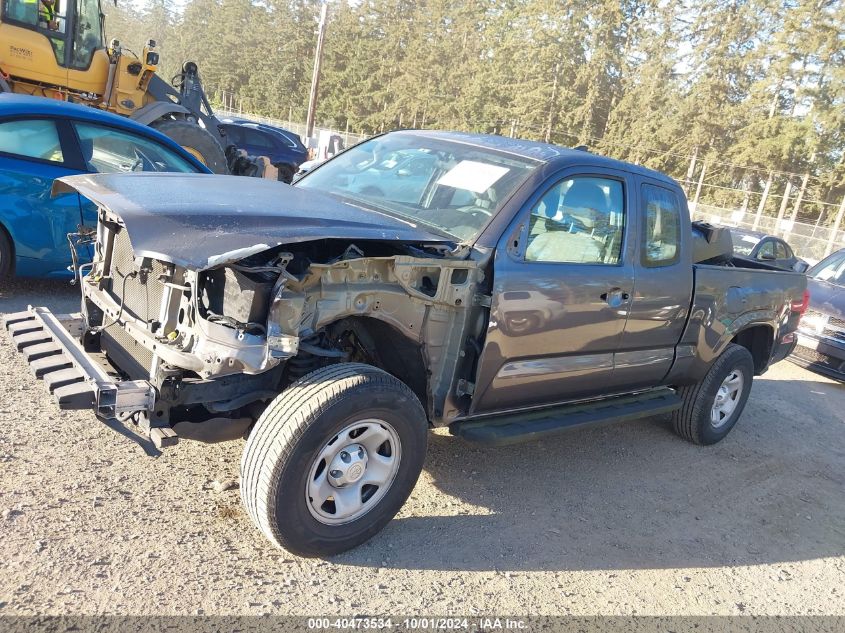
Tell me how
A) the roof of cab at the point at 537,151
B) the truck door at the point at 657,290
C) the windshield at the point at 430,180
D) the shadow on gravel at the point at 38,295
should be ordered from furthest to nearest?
the shadow on gravel at the point at 38,295
the truck door at the point at 657,290
the roof of cab at the point at 537,151
the windshield at the point at 430,180

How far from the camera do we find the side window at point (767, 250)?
11.2 meters

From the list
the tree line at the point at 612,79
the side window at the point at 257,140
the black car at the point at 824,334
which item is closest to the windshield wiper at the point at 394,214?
the black car at the point at 824,334

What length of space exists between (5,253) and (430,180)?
3818mm

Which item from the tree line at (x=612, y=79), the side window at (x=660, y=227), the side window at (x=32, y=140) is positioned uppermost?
the tree line at (x=612, y=79)

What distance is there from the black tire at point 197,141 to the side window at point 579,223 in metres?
7.51

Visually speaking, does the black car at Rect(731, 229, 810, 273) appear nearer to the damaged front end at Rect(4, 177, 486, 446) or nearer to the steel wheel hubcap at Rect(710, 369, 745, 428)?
the steel wheel hubcap at Rect(710, 369, 745, 428)

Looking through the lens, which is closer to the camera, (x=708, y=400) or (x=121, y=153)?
(x=708, y=400)

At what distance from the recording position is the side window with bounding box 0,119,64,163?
5426 millimetres

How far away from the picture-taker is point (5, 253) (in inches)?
217

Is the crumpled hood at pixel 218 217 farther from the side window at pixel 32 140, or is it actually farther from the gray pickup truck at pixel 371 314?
the side window at pixel 32 140

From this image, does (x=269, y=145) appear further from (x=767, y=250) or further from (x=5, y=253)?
(x=5, y=253)

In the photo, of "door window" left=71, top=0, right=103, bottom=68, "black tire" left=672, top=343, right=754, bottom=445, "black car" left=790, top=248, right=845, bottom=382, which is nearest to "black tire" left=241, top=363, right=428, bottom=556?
"black tire" left=672, top=343, right=754, bottom=445

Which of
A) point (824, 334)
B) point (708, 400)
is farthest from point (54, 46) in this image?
point (824, 334)

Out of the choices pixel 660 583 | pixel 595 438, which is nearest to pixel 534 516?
pixel 660 583
